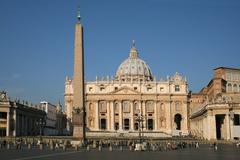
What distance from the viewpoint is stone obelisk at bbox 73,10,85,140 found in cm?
3344

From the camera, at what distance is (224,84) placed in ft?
290

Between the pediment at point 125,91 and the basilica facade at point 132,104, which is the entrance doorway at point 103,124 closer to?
the basilica facade at point 132,104

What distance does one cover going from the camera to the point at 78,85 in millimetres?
33562

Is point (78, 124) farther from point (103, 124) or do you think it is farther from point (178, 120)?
Result: point (178, 120)

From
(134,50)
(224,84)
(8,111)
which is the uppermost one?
(134,50)

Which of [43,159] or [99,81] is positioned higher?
[99,81]

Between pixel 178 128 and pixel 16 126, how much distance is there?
43518mm

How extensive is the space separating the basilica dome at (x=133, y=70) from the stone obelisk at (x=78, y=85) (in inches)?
3013

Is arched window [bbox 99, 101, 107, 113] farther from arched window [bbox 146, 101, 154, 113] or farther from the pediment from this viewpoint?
arched window [bbox 146, 101, 154, 113]

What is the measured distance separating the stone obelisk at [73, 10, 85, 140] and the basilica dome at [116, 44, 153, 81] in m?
76.5

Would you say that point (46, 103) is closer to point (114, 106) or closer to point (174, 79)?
point (114, 106)

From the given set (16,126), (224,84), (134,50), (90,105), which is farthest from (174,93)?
(16,126)

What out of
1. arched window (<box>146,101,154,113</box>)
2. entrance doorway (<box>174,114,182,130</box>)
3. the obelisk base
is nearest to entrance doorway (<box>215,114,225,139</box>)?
entrance doorway (<box>174,114,182,130</box>)

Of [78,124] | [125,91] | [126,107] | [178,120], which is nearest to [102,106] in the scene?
[126,107]
